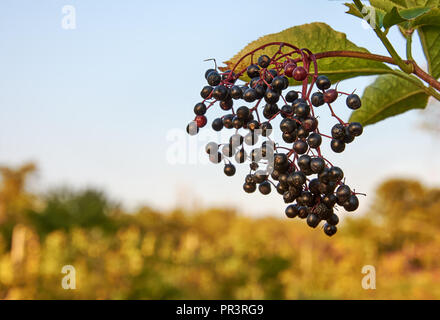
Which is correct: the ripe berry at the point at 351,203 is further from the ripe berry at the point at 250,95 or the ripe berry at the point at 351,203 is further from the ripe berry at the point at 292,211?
the ripe berry at the point at 250,95

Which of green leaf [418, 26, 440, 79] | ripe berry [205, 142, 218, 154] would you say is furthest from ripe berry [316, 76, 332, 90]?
green leaf [418, 26, 440, 79]

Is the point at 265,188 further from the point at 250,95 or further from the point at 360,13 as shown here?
the point at 360,13

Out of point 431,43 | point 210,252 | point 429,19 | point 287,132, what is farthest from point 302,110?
point 210,252

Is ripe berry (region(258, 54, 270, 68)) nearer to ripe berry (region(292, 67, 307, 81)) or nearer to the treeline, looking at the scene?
ripe berry (region(292, 67, 307, 81))

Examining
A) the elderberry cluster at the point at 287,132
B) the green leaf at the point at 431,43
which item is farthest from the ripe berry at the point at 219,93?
the green leaf at the point at 431,43

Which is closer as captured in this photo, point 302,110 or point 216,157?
point 302,110

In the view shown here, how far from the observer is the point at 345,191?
2.68ft

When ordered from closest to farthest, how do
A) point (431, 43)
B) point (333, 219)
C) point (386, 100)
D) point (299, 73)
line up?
point (299, 73) → point (333, 219) → point (431, 43) → point (386, 100)

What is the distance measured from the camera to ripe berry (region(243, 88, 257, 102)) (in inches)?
31.5

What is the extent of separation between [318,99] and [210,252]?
21.3 feet

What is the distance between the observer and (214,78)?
2.80ft

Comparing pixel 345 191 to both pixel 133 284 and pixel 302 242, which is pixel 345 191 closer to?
pixel 133 284

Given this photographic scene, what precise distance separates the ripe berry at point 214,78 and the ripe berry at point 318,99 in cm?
18

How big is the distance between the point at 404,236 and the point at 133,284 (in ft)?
21.8
